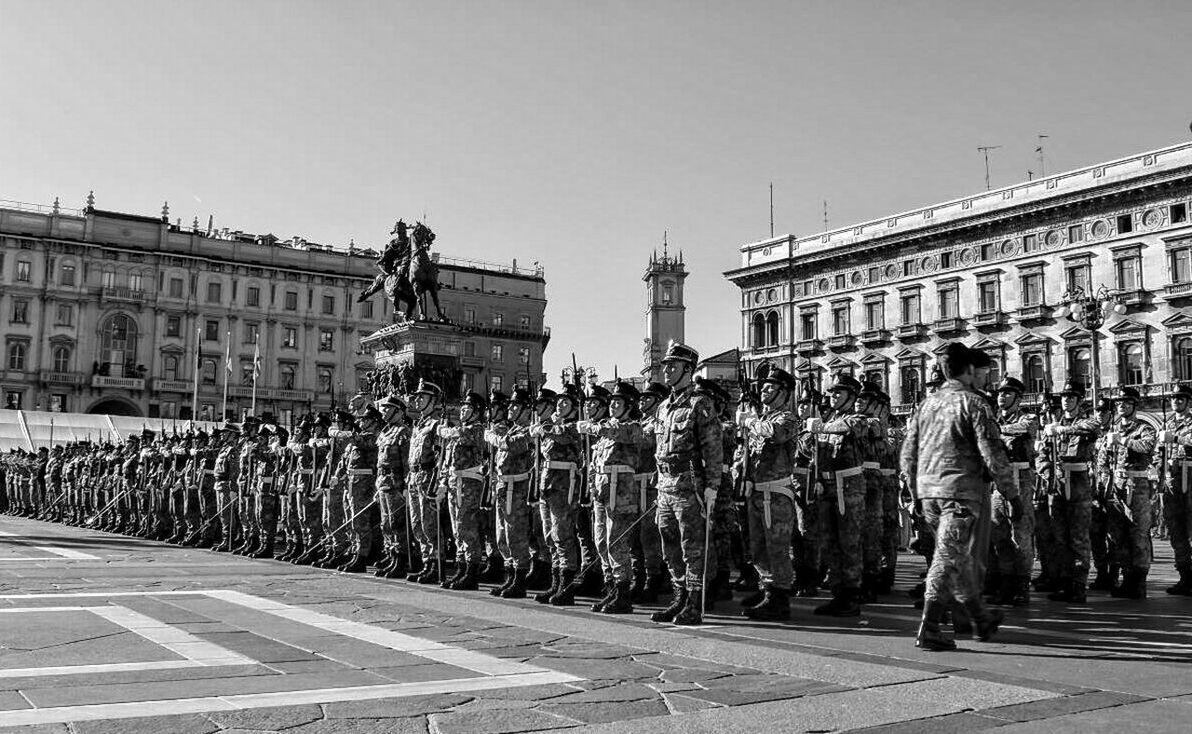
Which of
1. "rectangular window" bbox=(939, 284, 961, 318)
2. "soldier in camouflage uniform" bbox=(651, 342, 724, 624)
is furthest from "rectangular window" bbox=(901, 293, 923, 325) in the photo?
"soldier in camouflage uniform" bbox=(651, 342, 724, 624)

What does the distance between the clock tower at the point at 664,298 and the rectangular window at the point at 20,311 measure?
52.3 metres

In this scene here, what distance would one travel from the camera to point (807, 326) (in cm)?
6456

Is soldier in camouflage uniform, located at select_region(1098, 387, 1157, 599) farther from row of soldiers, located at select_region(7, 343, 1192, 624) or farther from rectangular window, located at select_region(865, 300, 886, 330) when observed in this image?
rectangular window, located at select_region(865, 300, 886, 330)

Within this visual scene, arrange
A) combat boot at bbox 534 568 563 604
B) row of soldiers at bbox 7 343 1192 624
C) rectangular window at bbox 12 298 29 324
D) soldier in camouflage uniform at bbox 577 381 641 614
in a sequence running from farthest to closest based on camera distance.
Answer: rectangular window at bbox 12 298 29 324 < combat boot at bbox 534 568 563 604 < soldier in camouflage uniform at bbox 577 381 641 614 < row of soldiers at bbox 7 343 1192 624

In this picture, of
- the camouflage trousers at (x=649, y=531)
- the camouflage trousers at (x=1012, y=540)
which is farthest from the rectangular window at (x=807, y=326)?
the camouflage trousers at (x=649, y=531)

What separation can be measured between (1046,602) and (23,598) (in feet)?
31.2

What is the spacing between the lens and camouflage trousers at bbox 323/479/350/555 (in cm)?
1355

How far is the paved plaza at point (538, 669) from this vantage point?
4641mm

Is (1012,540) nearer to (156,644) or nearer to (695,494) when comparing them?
(695,494)

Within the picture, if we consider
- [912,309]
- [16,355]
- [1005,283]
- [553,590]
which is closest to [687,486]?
[553,590]

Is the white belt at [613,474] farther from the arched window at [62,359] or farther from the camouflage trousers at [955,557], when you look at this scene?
the arched window at [62,359]

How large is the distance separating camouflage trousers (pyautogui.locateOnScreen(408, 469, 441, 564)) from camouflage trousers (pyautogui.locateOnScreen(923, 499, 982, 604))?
642 centimetres

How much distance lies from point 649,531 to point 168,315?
7018cm

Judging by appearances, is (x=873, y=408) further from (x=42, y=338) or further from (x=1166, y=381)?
(x=42, y=338)
